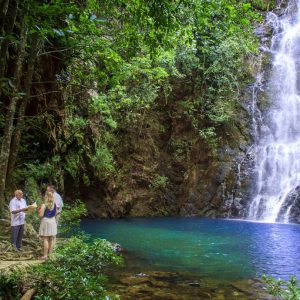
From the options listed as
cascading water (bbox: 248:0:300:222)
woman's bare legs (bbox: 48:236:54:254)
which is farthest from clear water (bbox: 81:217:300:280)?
cascading water (bbox: 248:0:300:222)

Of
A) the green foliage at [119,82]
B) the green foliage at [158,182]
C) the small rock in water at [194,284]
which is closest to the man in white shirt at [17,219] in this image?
the green foliage at [119,82]

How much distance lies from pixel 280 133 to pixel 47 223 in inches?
766

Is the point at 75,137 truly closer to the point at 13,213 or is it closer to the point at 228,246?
the point at 228,246

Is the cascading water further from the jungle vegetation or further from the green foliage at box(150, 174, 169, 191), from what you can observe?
the green foliage at box(150, 174, 169, 191)

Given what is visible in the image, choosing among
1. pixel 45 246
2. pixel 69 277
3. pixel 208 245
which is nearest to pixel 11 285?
pixel 69 277

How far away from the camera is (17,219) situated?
8.77 metres

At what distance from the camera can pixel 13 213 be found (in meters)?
8.66

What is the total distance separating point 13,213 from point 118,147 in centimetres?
1521

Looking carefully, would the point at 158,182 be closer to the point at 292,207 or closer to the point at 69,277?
the point at 292,207

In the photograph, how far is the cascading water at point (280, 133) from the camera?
22359 mm

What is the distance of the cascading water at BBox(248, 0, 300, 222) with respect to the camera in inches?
880

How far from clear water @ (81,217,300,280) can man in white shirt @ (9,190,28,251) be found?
111 inches

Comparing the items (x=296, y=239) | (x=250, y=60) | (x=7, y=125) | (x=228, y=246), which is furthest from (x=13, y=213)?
(x=250, y=60)

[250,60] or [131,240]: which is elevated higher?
[250,60]
